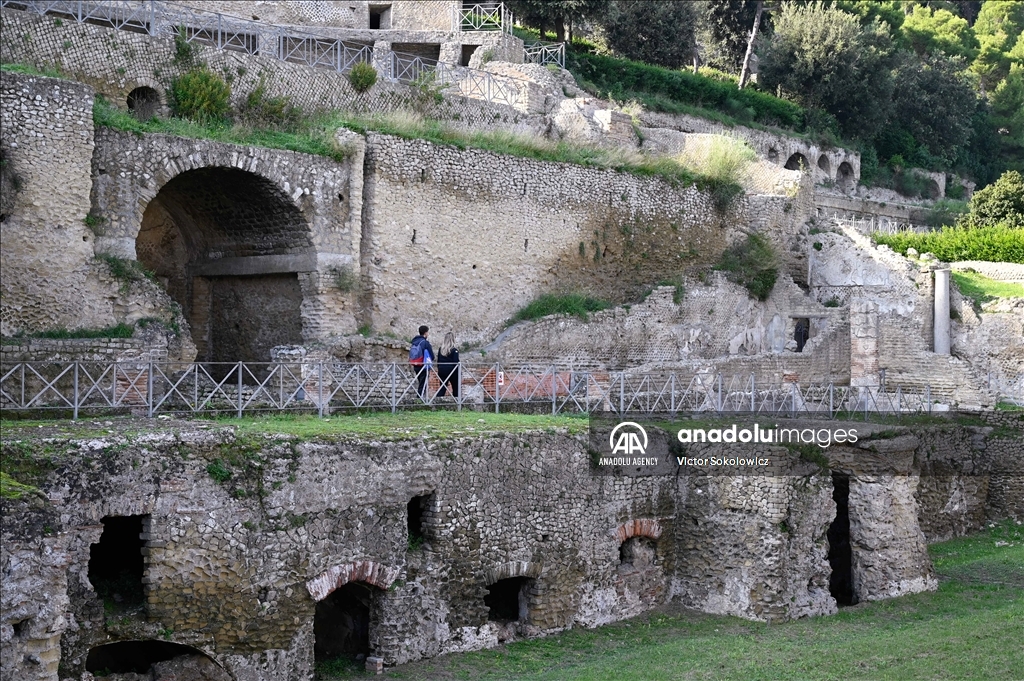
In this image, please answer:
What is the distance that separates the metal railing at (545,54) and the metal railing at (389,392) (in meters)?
12.9

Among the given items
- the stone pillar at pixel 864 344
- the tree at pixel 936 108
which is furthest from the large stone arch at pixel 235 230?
the tree at pixel 936 108

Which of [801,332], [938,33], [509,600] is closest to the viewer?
[509,600]

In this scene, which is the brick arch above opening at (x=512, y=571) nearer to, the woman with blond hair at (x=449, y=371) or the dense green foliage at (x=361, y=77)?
the woman with blond hair at (x=449, y=371)

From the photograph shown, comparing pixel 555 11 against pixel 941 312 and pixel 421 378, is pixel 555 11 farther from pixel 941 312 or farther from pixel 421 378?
pixel 421 378

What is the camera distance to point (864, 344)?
23.7 metres

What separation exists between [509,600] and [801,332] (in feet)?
42.3

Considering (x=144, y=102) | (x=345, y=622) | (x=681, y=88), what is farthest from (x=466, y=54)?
(x=345, y=622)

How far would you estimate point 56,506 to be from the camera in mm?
10297

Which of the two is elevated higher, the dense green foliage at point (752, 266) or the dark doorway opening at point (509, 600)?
the dense green foliage at point (752, 266)

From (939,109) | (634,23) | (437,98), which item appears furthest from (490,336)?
(939,109)

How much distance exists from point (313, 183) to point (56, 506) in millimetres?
9289

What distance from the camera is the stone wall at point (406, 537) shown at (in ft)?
34.4

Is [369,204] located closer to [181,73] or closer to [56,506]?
[181,73]

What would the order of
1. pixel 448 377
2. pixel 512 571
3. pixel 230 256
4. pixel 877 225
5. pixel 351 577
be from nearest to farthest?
pixel 351 577, pixel 512 571, pixel 448 377, pixel 230 256, pixel 877 225
